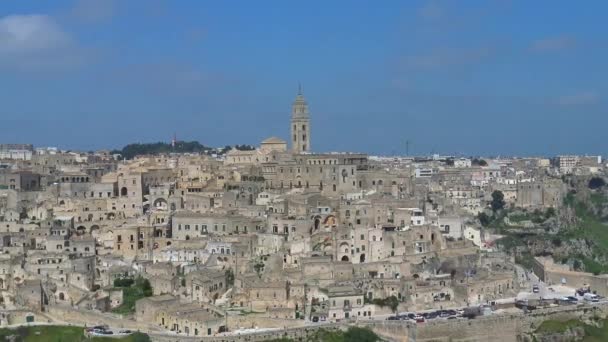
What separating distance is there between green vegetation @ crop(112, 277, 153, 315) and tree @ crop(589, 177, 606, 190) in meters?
53.3

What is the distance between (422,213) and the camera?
49.9 m

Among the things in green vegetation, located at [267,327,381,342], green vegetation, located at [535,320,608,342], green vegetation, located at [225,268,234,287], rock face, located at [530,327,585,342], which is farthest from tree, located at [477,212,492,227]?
green vegetation, located at [267,327,381,342]

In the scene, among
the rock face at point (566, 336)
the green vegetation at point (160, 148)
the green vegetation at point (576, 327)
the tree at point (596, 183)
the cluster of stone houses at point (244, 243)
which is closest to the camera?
the cluster of stone houses at point (244, 243)

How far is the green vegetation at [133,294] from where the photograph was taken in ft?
134

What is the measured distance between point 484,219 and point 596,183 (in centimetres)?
2644

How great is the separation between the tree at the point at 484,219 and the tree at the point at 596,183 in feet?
79.1

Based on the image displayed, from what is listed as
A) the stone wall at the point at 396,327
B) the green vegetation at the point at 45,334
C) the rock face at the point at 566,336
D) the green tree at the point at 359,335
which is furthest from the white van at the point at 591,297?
the green vegetation at the point at 45,334

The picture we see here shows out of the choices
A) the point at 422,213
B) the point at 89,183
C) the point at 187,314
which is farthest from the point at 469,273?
the point at 89,183

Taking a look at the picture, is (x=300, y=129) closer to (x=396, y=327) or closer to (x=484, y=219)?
(x=484, y=219)

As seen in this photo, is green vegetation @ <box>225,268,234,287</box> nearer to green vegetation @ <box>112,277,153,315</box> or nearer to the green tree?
green vegetation @ <box>112,277,153,315</box>

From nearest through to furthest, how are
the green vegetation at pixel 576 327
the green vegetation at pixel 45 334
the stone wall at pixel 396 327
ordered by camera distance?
the stone wall at pixel 396 327 < the green vegetation at pixel 45 334 < the green vegetation at pixel 576 327

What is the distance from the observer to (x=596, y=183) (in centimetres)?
8788

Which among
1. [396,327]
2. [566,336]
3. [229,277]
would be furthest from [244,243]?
[566,336]

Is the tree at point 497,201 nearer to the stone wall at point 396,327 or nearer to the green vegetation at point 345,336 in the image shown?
the stone wall at point 396,327
